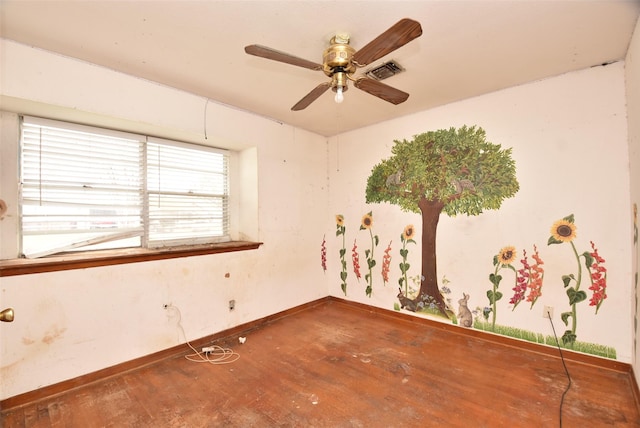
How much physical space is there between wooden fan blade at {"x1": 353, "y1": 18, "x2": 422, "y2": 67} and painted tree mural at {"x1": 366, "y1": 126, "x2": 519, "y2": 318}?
1832 mm

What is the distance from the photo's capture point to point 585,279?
2.33m

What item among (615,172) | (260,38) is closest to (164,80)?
(260,38)

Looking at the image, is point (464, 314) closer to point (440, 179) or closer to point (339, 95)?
point (440, 179)

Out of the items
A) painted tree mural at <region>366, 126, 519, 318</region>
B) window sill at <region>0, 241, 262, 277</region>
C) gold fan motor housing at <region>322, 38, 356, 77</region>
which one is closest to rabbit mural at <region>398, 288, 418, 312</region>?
painted tree mural at <region>366, 126, 519, 318</region>

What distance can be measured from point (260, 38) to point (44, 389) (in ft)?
9.56

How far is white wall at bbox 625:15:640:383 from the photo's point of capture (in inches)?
71.9

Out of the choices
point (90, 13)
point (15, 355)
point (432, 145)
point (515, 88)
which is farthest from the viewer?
point (432, 145)

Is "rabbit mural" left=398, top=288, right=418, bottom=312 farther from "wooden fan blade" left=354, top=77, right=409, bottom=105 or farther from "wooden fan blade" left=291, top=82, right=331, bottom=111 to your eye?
"wooden fan blade" left=291, top=82, right=331, bottom=111

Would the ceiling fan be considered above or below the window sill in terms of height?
above

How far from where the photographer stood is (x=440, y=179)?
3080 mm

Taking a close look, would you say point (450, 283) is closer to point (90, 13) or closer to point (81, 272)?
point (81, 272)

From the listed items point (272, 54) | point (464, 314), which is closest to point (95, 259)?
point (272, 54)

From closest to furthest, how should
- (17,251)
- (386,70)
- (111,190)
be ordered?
1. (17,251)
2. (386,70)
3. (111,190)

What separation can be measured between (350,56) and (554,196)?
2220 mm
